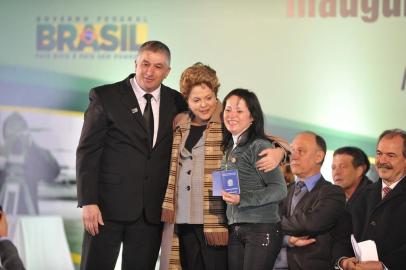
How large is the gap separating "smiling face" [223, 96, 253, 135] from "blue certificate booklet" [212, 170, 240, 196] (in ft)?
0.89

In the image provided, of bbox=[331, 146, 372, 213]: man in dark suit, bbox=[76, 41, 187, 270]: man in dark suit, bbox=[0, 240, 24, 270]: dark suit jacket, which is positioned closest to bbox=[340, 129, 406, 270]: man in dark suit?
bbox=[76, 41, 187, 270]: man in dark suit

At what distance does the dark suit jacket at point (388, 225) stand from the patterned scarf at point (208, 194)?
0.81m

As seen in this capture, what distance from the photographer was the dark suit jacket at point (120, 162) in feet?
13.8

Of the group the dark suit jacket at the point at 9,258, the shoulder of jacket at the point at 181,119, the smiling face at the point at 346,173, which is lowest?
the dark suit jacket at the point at 9,258

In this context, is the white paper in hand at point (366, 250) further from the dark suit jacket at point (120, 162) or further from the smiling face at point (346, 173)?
the smiling face at point (346, 173)

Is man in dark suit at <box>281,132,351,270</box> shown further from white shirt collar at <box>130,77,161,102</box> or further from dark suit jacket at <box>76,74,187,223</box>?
white shirt collar at <box>130,77,161,102</box>

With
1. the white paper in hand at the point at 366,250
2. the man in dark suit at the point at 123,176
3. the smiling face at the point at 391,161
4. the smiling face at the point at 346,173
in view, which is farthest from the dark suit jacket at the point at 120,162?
the smiling face at the point at 346,173

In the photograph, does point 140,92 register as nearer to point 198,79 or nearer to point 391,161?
point 198,79

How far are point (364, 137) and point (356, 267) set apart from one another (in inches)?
100

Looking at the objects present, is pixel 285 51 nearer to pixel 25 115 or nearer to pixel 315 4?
pixel 315 4

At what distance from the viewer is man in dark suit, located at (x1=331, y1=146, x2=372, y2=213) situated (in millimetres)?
5844

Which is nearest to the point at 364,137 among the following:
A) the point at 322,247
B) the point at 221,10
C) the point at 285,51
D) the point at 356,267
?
the point at 285,51

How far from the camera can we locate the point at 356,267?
408 cm

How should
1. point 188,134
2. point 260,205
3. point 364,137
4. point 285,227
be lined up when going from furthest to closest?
point 364,137
point 285,227
point 188,134
point 260,205
